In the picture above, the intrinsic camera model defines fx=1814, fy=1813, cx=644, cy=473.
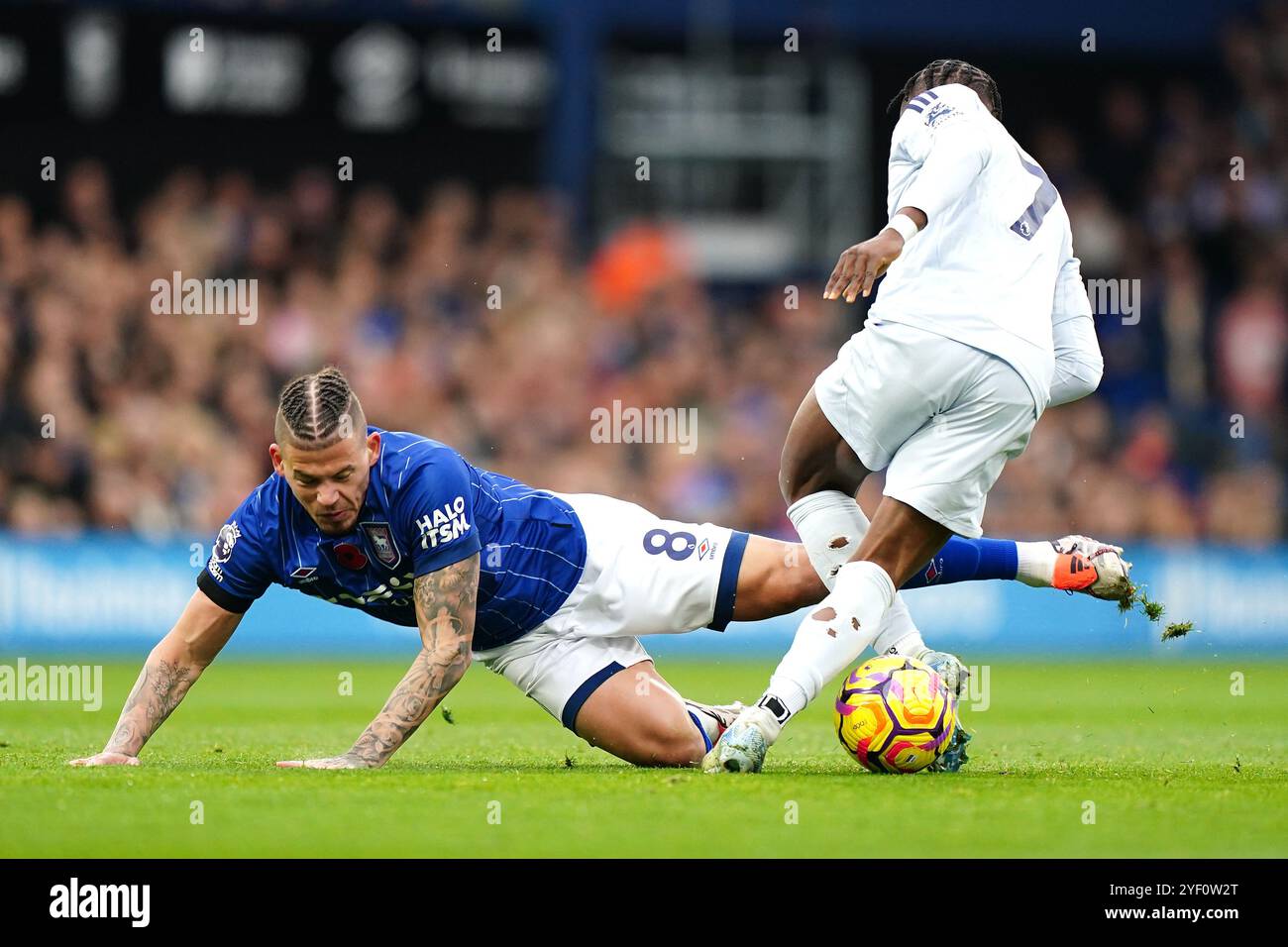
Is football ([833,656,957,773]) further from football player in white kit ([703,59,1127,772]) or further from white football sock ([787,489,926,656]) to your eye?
white football sock ([787,489,926,656])

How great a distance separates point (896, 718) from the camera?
20.3 feet

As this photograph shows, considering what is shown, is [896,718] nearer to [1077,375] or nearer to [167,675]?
[1077,375]

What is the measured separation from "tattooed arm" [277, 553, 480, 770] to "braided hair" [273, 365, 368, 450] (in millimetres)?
599

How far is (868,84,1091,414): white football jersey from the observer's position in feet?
20.3

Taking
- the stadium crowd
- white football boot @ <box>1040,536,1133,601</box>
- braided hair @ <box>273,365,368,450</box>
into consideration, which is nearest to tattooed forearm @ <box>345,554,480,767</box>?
braided hair @ <box>273,365,368,450</box>

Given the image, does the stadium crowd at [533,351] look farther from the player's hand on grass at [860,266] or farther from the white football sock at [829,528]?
the player's hand on grass at [860,266]

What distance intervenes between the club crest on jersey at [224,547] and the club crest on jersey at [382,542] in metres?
0.48

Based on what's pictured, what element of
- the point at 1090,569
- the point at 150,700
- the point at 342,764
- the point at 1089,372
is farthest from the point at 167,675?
the point at 1089,372

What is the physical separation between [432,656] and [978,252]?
91.3 inches

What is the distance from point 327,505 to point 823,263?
568 inches

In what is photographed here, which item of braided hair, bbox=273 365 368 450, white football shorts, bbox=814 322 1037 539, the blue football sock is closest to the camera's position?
braided hair, bbox=273 365 368 450

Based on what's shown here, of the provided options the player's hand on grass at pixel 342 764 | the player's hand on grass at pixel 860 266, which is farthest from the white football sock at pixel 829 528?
the player's hand on grass at pixel 342 764

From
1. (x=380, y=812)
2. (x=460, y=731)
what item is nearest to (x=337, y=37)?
(x=460, y=731)

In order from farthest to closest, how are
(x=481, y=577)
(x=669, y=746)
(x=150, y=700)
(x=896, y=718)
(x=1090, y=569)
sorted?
(x=1090, y=569) → (x=669, y=746) → (x=481, y=577) → (x=150, y=700) → (x=896, y=718)
